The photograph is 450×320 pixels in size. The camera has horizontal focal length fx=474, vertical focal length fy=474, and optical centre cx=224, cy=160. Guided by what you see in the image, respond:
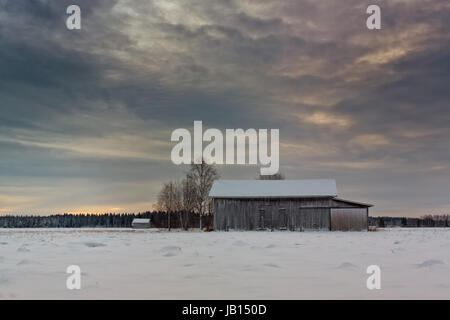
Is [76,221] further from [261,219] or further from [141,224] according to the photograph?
[261,219]

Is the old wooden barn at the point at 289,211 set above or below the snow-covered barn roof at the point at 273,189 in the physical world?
below

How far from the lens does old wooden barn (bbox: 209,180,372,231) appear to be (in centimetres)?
4888

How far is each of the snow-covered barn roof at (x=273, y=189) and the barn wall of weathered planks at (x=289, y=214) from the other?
57 centimetres

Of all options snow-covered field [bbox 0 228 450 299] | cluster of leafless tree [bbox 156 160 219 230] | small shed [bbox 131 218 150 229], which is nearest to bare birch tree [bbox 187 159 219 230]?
cluster of leafless tree [bbox 156 160 219 230]

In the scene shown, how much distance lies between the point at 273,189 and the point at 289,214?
11.7 ft

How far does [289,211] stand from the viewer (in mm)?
49312

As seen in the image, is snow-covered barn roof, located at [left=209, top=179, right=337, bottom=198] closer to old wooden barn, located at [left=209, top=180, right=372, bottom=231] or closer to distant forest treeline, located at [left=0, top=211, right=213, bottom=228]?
old wooden barn, located at [left=209, top=180, right=372, bottom=231]

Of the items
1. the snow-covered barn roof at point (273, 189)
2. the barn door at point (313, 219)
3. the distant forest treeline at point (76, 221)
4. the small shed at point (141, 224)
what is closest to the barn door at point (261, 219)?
the snow-covered barn roof at point (273, 189)

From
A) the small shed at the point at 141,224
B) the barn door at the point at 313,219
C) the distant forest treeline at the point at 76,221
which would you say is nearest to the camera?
the barn door at the point at 313,219

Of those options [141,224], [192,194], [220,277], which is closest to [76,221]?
[141,224]

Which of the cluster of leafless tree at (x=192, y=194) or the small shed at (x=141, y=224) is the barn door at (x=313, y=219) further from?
the small shed at (x=141, y=224)

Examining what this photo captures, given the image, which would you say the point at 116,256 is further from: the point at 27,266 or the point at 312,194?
the point at 312,194

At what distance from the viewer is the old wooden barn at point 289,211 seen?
4888cm
